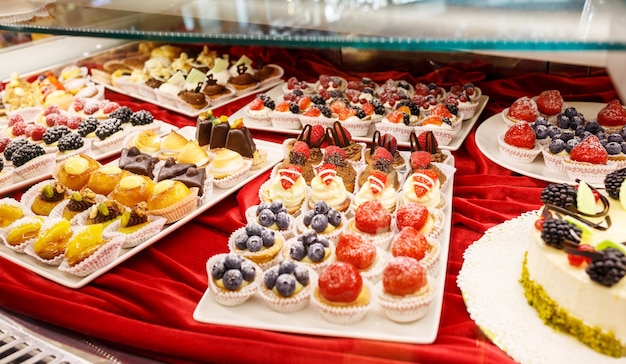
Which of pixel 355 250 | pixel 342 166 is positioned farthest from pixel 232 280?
pixel 342 166

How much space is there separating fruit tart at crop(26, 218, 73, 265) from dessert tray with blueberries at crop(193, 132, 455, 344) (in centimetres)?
65

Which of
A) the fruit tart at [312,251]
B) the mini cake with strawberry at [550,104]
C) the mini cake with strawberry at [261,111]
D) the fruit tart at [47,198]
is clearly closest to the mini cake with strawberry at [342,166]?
the fruit tart at [312,251]

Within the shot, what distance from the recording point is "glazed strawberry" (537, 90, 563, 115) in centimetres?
298

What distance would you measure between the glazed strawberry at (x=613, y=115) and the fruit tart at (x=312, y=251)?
1.60m

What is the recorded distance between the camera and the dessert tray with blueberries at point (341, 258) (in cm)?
185

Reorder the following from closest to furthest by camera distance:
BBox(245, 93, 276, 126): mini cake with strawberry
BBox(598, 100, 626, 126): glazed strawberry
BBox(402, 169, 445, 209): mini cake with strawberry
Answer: BBox(402, 169, 445, 209): mini cake with strawberry < BBox(598, 100, 626, 126): glazed strawberry < BBox(245, 93, 276, 126): mini cake with strawberry

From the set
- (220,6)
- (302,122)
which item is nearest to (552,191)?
(220,6)

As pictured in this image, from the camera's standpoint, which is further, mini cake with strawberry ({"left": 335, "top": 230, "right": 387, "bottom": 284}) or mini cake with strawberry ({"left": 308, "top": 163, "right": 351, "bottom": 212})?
mini cake with strawberry ({"left": 308, "top": 163, "right": 351, "bottom": 212})

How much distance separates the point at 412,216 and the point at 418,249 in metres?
0.21

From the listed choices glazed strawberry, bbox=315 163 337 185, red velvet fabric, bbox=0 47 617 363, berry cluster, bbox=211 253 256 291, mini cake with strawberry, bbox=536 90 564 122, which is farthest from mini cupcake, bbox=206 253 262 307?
mini cake with strawberry, bbox=536 90 564 122

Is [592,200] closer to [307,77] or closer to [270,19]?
[270,19]

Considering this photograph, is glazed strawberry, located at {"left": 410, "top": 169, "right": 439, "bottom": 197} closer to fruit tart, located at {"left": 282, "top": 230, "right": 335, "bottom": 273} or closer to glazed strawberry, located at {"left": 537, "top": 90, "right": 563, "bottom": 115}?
fruit tart, located at {"left": 282, "top": 230, "right": 335, "bottom": 273}

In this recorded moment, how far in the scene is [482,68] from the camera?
3553 millimetres

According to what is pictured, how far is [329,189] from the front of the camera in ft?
8.00
